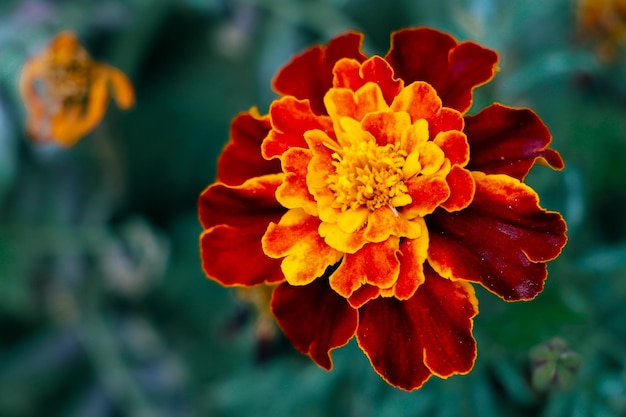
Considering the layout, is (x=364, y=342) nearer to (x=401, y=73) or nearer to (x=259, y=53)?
(x=401, y=73)

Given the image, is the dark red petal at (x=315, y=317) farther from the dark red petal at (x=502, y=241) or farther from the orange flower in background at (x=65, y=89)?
the orange flower in background at (x=65, y=89)

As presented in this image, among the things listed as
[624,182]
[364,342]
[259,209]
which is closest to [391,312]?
[364,342]

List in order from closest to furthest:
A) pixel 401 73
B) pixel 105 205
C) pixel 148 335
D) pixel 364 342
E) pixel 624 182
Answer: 1. pixel 364 342
2. pixel 401 73
3. pixel 624 182
4. pixel 105 205
5. pixel 148 335

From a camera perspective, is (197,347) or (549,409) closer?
(549,409)

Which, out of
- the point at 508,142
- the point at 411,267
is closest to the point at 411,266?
the point at 411,267

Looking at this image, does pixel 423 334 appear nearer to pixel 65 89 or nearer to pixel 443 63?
pixel 443 63

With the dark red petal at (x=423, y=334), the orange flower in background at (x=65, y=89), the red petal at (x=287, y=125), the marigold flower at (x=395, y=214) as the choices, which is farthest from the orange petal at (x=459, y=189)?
the orange flower in background at (x=65, y=89)
